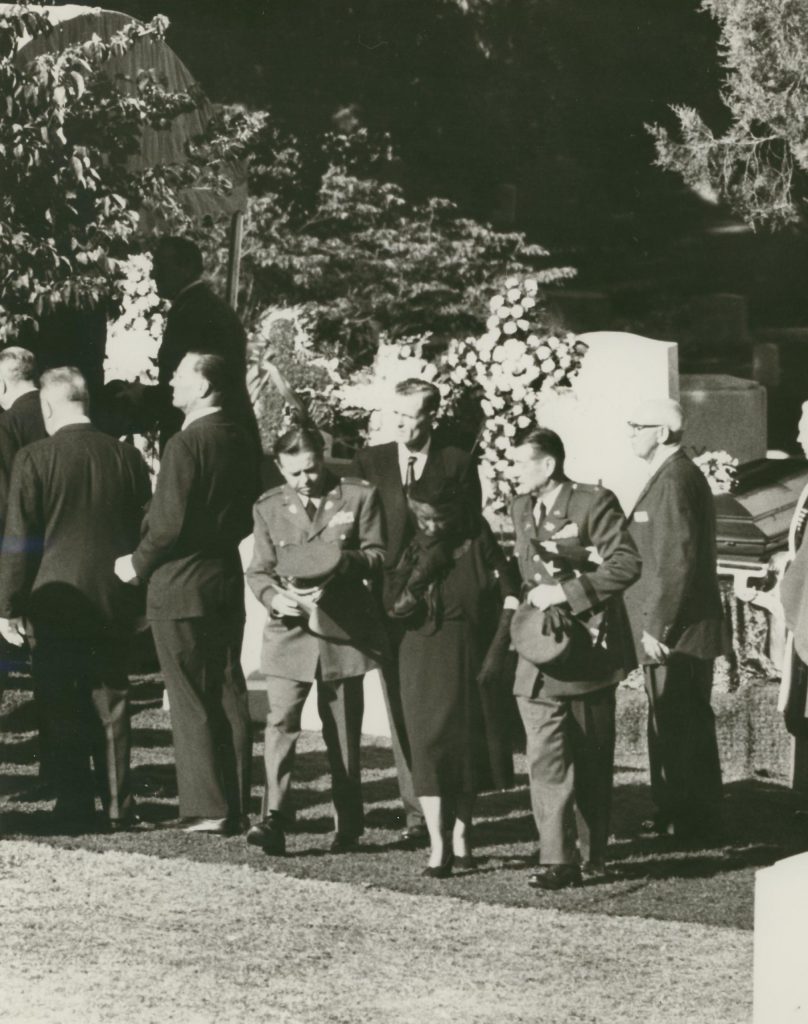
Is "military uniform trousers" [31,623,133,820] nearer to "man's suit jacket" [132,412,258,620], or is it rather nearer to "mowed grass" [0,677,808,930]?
"mowed grass" [0,677,808,930]

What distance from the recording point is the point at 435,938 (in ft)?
20.3

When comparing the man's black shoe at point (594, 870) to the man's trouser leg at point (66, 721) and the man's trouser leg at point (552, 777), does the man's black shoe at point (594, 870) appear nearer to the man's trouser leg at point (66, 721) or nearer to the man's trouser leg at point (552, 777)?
the man's trouser leg at point (552, 777)

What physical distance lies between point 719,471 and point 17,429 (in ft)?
16.8

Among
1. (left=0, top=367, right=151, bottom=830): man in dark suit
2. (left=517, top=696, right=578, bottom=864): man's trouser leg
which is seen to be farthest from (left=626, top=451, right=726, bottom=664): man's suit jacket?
(left=0, top=367, right=151, bottom=830): man in dark suit

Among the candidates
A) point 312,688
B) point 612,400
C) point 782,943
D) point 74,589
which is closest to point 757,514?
point 612,400

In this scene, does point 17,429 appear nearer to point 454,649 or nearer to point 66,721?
point 66,721

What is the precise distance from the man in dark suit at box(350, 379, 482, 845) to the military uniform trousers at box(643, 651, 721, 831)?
103cm

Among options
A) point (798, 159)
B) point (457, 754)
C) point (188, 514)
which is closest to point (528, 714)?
point (457, 754)

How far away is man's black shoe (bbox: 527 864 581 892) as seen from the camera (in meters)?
6.94

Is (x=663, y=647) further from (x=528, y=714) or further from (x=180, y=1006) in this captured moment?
(x=180, y=1006)

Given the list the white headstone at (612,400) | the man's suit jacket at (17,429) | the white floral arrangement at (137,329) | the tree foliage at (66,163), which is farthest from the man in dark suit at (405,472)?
the white headstone at (612,400)

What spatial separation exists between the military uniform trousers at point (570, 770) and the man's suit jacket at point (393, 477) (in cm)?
91

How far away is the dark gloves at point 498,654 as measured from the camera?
7242mm

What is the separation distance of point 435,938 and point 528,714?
1.19 m
